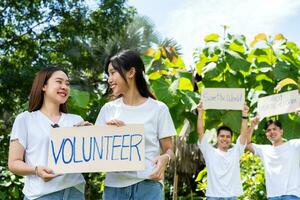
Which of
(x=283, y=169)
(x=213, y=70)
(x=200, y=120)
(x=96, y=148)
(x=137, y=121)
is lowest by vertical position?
(x=283, y=169)

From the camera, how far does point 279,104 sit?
11.4 ft

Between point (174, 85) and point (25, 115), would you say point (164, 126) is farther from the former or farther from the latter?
point (174, 85)

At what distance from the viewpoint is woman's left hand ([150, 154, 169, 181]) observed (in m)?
1.72

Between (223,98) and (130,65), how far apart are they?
5.32 feet

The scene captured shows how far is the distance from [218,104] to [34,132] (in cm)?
177

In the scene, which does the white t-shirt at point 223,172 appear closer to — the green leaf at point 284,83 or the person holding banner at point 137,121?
the green leaf at point 284,83

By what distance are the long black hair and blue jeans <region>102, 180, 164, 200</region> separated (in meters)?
0.35

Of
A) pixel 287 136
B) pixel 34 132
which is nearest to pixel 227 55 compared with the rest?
pixel 287 136

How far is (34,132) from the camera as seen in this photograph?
1.82 m

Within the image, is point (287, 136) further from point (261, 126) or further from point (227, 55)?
point (227, 55)

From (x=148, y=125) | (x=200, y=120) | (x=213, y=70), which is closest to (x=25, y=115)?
(x=148, y=125)

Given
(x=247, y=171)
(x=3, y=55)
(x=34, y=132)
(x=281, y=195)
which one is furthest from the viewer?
(x=3, y=55)

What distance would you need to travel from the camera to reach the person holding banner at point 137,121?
174 centimetres

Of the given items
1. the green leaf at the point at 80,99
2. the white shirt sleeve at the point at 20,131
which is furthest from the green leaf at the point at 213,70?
the white shirt sleeve at the point at 20,131
